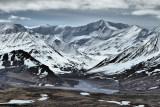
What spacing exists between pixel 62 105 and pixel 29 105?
58.0 feet

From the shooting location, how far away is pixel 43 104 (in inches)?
5541

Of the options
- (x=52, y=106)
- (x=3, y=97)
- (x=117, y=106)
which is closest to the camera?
(x=52, y=106)

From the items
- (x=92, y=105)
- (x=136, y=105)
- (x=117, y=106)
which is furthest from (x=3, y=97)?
(x=136, y=105)

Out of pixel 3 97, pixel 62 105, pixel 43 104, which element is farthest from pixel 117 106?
pixel 3 97

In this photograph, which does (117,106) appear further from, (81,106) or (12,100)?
(12,100)

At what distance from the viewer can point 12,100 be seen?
497ft

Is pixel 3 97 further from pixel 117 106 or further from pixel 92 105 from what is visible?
pixel 117 106

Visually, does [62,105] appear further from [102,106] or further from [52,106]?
[102,106]

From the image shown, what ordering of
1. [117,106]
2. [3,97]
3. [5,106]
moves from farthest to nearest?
1. [3,97]
2. [117,106]
3. [5,106]

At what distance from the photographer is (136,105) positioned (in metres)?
153

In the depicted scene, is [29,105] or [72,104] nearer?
[29,105]

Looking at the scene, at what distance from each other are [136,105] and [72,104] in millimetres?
35390

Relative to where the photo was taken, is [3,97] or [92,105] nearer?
[92,105]

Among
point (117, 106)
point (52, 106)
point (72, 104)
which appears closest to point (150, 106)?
point (117, 106)
